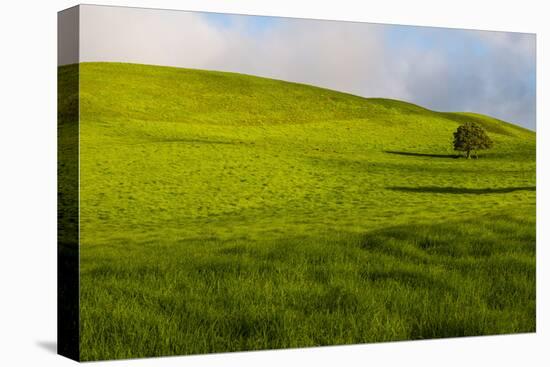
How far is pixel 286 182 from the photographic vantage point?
1340 centimetres

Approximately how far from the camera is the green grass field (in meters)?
12.1

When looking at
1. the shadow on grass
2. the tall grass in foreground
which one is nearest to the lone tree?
the shadow on grass

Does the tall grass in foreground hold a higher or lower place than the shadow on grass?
lower

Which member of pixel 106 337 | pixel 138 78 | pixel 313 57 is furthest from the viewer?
pixel 313 57

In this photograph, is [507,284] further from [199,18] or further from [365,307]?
[199,18]

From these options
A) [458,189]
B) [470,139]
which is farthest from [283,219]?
[470,139]

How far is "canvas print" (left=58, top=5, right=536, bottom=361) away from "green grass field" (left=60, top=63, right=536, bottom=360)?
0.02 meters

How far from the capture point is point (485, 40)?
48.3ft

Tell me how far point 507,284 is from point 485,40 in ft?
12.0

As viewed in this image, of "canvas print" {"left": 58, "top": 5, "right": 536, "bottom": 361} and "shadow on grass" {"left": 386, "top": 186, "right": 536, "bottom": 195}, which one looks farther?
"shadow on grass" {"left": 386, "top": 186, "right": 536, "bottom": 195}

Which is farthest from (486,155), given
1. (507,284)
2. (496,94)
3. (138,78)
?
(138,78)

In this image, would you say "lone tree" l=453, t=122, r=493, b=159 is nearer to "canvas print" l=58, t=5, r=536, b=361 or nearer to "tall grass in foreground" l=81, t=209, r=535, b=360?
"canvas print" l=58, t=5, r=536, b=361

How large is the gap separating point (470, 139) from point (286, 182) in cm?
319

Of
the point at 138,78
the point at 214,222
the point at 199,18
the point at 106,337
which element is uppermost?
the point at 199,18
